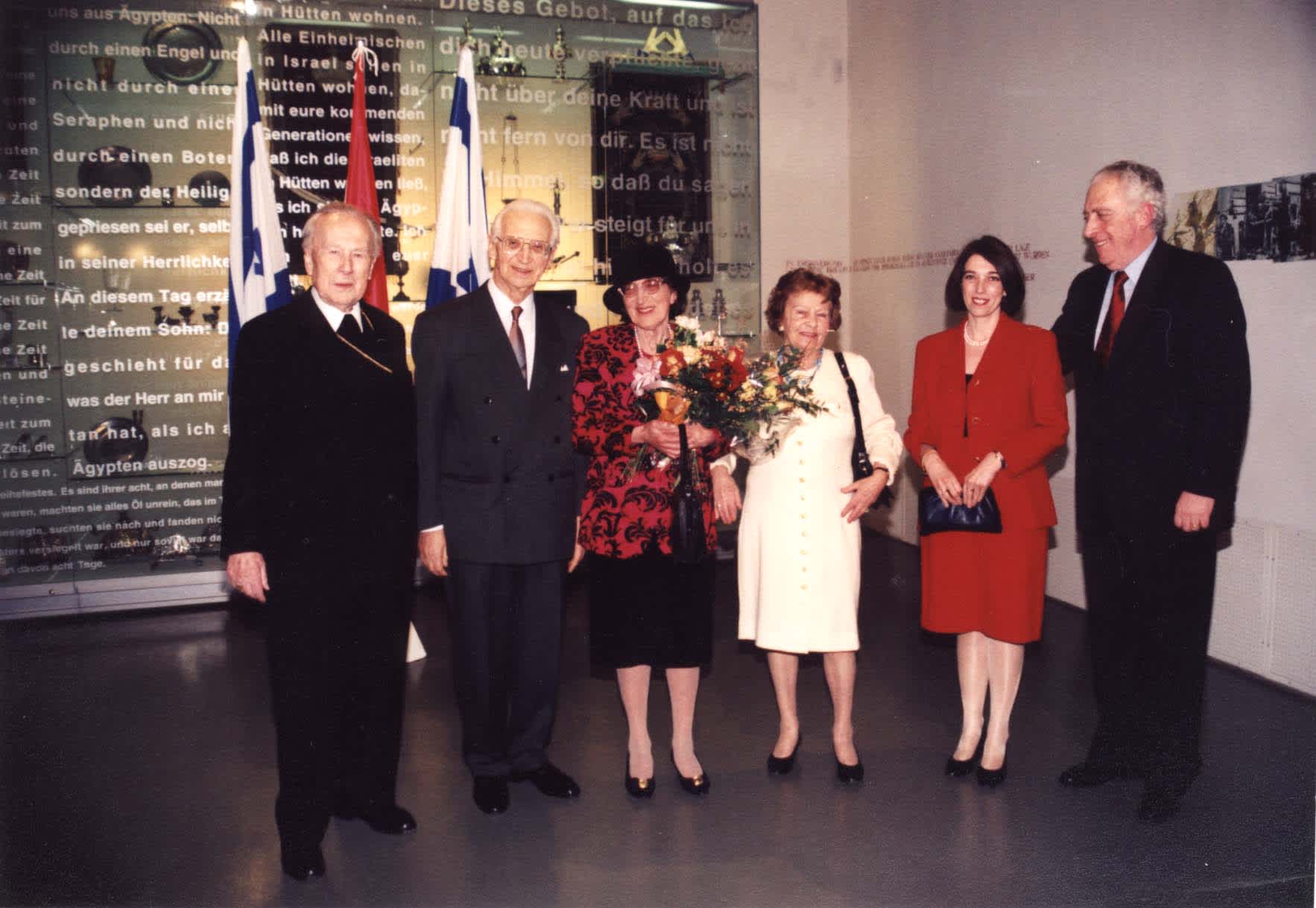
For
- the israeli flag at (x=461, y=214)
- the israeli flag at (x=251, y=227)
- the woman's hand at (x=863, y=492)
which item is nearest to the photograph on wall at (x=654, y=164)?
the israeli flag at (x=461, y=214)

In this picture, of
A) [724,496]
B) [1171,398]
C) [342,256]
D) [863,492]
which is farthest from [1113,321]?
[342,256]

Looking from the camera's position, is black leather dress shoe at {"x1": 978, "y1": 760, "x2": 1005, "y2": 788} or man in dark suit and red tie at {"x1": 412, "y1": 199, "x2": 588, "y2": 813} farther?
black leather dress shoe at {"x1": 978, "y1": 760, "x2": 1005, "y2": 788}

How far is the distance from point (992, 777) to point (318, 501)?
2.26 m

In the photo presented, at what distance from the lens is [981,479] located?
10.6ft

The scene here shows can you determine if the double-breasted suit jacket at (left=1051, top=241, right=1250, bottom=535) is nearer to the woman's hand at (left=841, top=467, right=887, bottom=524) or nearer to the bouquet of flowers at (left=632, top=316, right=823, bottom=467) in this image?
the woman's hand at (left=841, top=467, right=887, bottom=524)

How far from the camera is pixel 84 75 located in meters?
5.61

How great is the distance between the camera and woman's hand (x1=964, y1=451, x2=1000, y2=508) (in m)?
3.23

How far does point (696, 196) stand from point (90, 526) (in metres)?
4.14

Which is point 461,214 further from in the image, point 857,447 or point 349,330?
point 857,447

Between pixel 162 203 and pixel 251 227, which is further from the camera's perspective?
pixel 162 203

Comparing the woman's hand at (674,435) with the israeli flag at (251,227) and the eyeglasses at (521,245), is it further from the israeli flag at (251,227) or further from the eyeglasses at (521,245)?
the israeli flag at (251,227)

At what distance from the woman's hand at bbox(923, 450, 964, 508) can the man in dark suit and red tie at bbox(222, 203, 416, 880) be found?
5.29ft

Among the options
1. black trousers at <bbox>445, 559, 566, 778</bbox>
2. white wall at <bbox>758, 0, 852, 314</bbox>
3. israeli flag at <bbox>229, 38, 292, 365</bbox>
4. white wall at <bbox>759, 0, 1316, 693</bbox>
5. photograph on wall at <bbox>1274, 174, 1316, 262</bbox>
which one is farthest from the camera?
white wall at <bbox>758, 0, 852, 314</bbox>

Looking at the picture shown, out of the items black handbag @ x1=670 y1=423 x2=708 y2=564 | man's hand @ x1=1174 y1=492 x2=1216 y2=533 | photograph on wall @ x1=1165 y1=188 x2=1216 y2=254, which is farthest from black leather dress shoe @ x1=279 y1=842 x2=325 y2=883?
photograph on wall @ x1=1165 y1=188 x2=1216 y2=254
